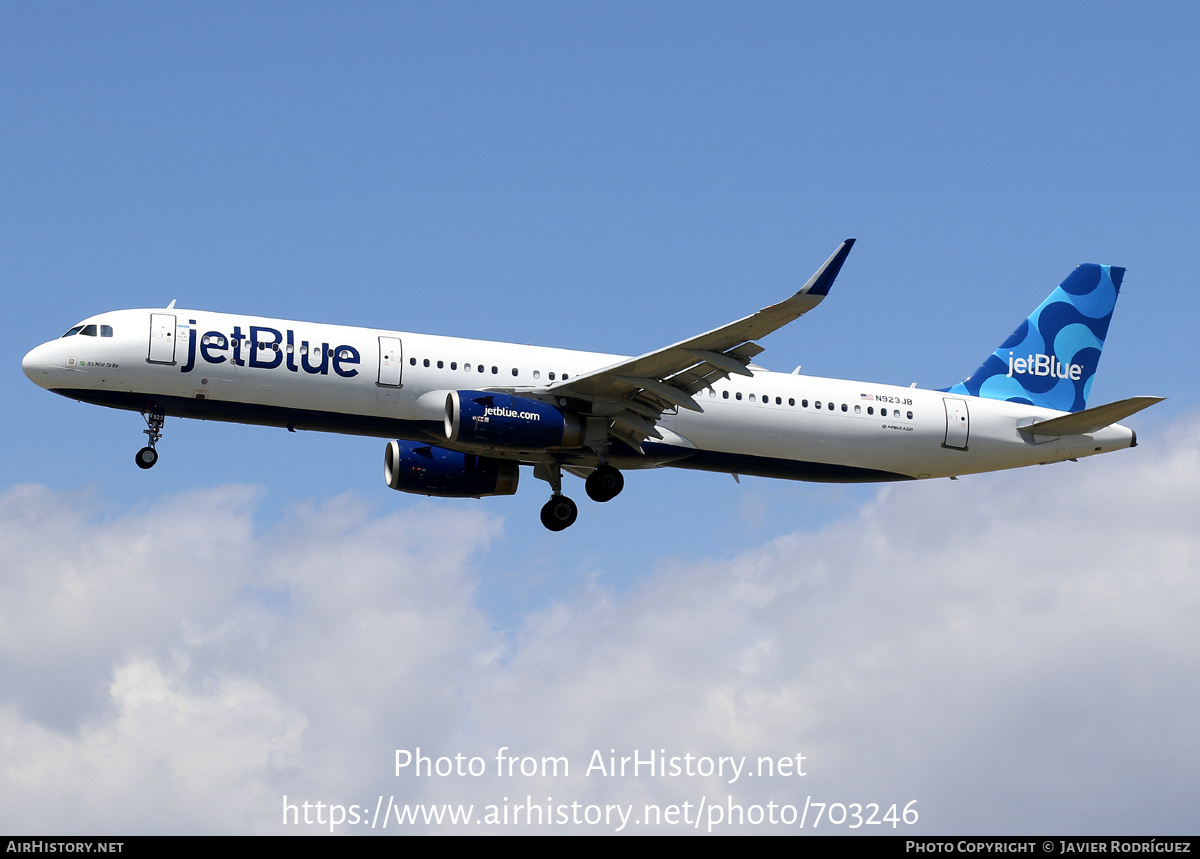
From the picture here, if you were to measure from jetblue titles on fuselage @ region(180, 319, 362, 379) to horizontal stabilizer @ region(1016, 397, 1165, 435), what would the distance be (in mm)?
18973

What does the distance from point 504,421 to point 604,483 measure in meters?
4.15

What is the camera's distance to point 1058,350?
149 ft

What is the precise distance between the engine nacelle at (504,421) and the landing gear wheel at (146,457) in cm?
729

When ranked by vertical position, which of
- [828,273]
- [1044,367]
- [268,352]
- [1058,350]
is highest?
[1058,350]

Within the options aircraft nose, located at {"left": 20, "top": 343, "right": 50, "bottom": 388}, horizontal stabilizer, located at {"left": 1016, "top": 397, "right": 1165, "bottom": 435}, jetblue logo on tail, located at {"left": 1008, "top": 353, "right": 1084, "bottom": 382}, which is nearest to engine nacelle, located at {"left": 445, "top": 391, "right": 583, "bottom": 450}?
aircraft nose, located at {"left": 20, "top": 343, "right": 50, "bottom": 388}

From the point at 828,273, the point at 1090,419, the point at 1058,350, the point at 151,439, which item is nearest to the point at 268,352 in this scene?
the point at 151,439

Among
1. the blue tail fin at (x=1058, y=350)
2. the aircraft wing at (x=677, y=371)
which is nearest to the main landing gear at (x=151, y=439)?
the aircraft wing at (x=677, y=371)

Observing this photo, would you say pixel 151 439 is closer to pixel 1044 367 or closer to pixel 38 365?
pixel 38 365

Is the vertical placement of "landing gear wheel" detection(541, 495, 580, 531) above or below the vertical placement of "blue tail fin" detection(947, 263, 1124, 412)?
below

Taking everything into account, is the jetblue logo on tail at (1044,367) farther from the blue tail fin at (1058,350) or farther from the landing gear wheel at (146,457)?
the landing gear wheel at (146,457)

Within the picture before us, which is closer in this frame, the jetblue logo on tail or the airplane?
the airplane

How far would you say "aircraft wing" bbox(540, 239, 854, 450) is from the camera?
32.3 metres

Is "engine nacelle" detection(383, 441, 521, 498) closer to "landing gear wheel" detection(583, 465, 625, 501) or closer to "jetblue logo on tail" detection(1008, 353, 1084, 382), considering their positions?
"landing gear wheel" detection(583, 465, 625, 501)
